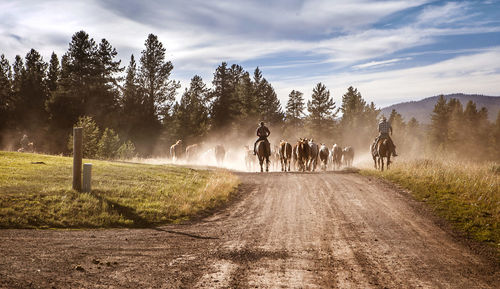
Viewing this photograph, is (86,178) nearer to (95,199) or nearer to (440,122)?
(95,199)

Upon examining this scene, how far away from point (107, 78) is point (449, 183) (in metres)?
53.0

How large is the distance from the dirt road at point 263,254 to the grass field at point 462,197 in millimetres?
804

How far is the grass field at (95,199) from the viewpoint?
884cm

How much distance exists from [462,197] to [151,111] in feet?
184

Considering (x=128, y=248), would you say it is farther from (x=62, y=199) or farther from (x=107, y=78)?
(x=107, y=78)

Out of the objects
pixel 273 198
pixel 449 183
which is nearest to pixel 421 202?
pixel 449 183

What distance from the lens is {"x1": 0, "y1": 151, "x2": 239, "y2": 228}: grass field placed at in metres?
8.84

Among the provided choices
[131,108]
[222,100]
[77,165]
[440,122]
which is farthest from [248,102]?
[77,165]

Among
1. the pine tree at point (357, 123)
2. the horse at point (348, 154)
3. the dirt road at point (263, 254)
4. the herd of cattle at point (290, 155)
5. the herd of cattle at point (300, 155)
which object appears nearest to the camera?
the dirt road at point (263, 254)

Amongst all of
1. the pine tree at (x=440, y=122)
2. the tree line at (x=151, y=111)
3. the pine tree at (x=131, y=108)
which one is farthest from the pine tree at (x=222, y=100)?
the pine tree at (x=440, y=122)

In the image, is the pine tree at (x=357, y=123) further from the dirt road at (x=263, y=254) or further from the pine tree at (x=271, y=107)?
the dirt road at (x=263, y=254)

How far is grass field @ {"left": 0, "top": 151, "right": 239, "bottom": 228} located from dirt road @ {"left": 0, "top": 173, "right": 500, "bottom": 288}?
0.93m

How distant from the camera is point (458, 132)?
76.9 metres

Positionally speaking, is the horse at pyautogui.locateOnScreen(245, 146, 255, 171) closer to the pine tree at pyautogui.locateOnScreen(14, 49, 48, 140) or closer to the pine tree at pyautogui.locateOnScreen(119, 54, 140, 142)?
the pine tree at pyautogui.locateOnScreen(119, 54, 140, 142)
